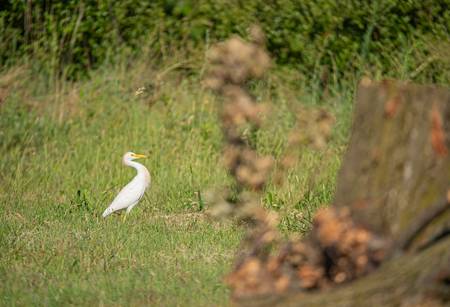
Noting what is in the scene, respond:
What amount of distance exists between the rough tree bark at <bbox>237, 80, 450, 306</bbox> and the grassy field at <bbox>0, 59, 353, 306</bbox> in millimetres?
997

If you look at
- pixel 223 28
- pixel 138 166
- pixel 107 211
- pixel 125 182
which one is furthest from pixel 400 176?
pixel 223 28

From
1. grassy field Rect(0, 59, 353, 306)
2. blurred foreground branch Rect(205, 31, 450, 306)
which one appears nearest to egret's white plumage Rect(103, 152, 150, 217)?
grassy field Rect(0, 59, 353, 306)

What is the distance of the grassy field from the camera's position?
526cm

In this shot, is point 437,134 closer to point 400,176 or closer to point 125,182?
point 400,176

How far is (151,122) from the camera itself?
9281 millimetres

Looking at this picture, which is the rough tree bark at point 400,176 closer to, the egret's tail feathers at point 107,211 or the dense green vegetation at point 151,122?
the dense green vegetation at point 151,122

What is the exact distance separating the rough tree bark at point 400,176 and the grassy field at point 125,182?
100 cm

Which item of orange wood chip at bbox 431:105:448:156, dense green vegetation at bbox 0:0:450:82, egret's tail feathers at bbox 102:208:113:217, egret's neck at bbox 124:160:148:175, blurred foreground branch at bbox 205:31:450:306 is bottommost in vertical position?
dense green vegetation at bbox 0:0:450:82

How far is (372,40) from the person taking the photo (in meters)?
10.8

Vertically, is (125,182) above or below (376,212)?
below

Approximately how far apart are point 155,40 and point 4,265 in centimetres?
552

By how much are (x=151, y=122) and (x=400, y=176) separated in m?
5.47

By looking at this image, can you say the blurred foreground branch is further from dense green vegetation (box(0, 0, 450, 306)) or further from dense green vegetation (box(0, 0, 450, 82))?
dense green vegetation (box(0, 0, 450, 82))

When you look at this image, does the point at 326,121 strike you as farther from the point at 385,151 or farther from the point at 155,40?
the point at 155,40
